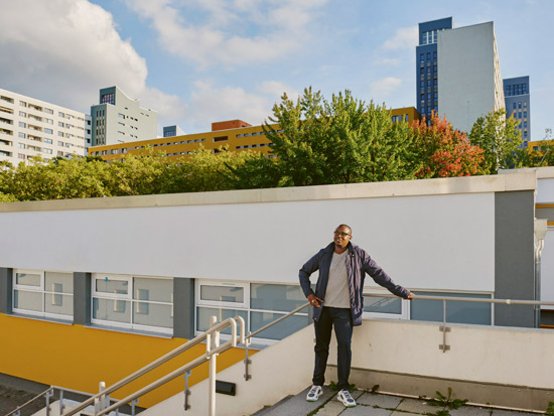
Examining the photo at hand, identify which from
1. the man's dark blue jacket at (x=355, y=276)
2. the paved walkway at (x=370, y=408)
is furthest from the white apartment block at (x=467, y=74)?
the paved walkway at (x=370, y=408)

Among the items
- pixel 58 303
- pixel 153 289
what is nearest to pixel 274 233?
pixel 153 289

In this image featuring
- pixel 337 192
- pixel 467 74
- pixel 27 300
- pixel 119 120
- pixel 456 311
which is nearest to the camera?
pixel 456 311

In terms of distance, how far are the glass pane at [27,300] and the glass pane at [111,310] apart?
2054mm

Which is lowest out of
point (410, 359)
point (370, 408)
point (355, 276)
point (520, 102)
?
point (370, 408)

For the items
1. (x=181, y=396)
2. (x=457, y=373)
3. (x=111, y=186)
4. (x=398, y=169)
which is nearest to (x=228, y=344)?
(x=457, y=373)

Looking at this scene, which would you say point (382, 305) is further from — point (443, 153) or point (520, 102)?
point (520, 102)

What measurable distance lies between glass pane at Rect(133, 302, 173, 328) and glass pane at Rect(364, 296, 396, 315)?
15.0ft

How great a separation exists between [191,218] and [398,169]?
644 inches

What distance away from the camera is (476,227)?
7.56 m

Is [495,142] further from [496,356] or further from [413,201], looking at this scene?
[496,356]

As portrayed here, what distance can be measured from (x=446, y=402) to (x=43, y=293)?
11.1 metres

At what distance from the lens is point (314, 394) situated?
4.72m

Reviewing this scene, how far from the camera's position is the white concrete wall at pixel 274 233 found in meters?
7.64

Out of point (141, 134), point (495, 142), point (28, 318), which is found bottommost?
point (28, 318)
